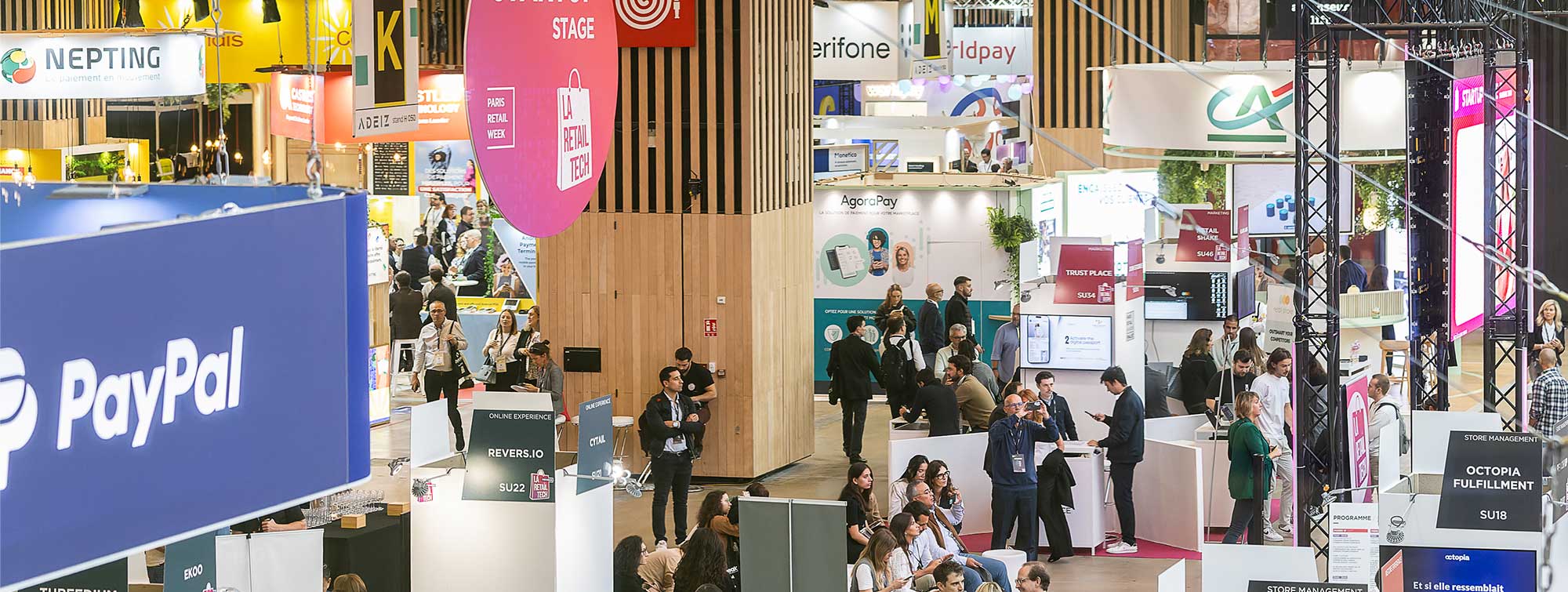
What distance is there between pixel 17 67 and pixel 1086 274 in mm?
6879

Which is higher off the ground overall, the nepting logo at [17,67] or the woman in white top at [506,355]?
the nepting logo at [17,67]

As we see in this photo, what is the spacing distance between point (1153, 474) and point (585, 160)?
4.94 meters

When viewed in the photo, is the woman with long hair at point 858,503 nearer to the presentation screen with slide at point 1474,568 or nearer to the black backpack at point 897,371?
the presentation screen with slide at point 1474,568

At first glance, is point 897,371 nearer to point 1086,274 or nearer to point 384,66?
point 1086,274

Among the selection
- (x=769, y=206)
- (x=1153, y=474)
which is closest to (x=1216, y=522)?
(x=1153, y=474)

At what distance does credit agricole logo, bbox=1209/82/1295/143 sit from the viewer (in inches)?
429

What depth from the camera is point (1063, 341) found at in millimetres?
11820

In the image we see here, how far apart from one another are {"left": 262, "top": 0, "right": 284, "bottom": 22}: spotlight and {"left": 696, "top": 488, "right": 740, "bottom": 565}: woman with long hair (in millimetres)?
5710

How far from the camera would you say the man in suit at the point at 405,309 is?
15.6m

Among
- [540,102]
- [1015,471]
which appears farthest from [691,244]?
[540,102]

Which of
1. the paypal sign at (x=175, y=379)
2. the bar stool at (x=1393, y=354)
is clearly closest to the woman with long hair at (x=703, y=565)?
the paypal sign at (x=175, y=379)

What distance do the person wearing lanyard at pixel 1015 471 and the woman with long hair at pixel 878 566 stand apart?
207 cm

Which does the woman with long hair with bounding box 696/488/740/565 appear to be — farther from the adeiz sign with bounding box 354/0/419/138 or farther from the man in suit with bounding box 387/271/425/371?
the man in suit with bounding box 387/271/425/371

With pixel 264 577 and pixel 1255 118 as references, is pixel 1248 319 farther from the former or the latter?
pixel 264 577
